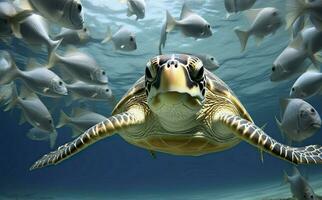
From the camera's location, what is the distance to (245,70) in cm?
2592

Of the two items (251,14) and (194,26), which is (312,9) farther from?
(194,26)

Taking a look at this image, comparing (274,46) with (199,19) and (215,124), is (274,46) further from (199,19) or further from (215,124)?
(215,124)

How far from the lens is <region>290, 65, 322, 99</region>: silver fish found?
616 centimetres

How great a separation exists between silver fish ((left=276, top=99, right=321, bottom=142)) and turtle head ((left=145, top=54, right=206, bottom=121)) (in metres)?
3.07

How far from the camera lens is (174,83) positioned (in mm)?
2871

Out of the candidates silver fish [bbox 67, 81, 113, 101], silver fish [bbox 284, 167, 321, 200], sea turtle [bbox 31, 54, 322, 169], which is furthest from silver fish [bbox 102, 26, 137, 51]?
silver fish [bbox 284, 167, 321, 200]

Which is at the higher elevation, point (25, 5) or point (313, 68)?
point (313, 68)

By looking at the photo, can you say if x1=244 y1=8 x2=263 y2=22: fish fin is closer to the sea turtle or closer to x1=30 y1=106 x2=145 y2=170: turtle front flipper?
the sea turtle

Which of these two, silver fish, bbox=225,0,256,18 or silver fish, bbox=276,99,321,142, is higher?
silver fish, bbox=225,0,256,18

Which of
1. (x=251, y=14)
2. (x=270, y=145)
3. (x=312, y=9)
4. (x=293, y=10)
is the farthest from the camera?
(x=251, y=14)

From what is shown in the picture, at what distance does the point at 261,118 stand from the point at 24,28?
2063 inches

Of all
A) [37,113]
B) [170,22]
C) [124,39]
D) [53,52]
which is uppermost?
[170,22]

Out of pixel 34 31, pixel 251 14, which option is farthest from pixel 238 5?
pixel 34 31

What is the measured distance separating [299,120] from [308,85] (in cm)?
97
